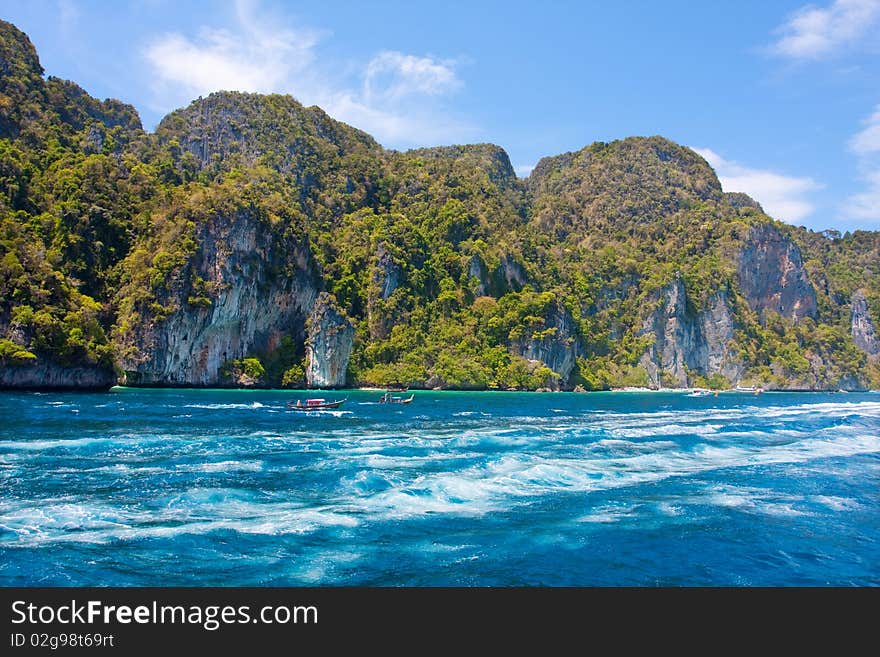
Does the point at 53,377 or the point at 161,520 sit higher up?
the point at 53,377

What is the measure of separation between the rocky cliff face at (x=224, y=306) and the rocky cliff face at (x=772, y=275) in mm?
118835

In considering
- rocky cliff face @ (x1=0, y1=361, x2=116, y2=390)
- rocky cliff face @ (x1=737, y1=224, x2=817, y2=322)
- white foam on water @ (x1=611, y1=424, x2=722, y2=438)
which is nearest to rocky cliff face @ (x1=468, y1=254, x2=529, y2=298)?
rocky cliff face @ (x1=737, y1=224, x2=817, y2=322)

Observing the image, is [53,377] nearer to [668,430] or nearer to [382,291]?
[668,430]

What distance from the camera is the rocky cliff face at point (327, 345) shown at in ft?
320

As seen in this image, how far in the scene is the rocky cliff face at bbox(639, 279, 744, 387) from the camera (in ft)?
486

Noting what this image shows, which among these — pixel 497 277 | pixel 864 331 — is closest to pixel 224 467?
pixel 497 277

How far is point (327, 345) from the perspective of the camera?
3875 inches

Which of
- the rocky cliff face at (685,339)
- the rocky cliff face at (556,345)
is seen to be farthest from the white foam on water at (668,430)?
the rocky cliff face at (685,339)

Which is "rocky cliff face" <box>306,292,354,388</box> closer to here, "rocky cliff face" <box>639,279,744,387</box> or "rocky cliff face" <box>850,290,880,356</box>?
"rocky cliff face" <box>639,279,744,387</box>

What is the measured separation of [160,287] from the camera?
277 ft

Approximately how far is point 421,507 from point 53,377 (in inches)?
2302

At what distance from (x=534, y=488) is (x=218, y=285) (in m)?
73.7
